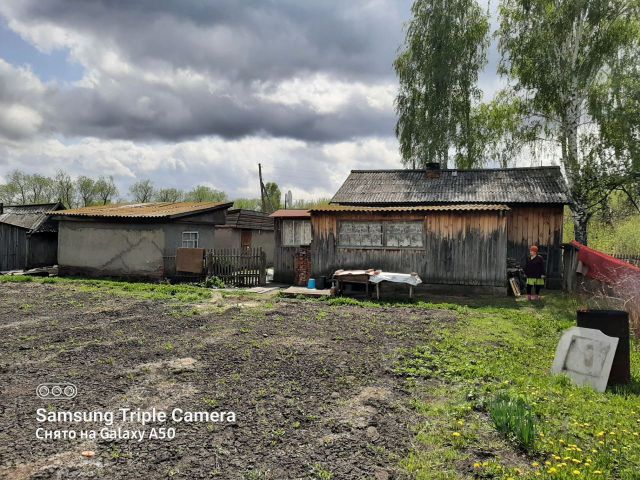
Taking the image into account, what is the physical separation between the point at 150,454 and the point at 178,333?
4.91 m

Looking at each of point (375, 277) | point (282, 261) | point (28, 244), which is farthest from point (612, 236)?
point (28, 244)

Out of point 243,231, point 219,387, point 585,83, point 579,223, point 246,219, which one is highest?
point 585,83

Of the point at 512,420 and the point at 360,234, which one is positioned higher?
the point at 360,234

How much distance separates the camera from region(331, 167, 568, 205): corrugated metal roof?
56.6ft

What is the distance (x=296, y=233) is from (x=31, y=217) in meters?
17.0

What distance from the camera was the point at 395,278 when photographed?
1370cm

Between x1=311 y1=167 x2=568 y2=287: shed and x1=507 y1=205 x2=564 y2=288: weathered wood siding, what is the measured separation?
0.11ft

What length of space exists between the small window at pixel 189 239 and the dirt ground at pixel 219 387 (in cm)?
786

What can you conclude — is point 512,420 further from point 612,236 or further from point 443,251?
point 612,236

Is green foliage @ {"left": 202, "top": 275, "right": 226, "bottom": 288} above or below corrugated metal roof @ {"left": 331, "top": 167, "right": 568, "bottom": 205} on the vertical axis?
below

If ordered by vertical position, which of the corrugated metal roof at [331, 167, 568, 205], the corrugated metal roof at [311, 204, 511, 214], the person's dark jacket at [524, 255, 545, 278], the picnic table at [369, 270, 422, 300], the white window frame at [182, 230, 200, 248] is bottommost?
the picnic table at [369, 270, 422, 300]

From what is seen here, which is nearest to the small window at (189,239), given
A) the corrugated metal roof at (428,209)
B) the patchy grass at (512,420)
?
the corrugated metal roof at (428,209)

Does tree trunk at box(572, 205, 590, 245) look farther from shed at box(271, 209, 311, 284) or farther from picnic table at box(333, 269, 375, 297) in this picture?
shed at box(271, 209, 311, 284)

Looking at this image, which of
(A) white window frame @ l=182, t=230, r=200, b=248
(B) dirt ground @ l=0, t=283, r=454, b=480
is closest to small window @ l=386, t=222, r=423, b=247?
(B) dirt ground @ l=0, t=283, r=454, b=480
